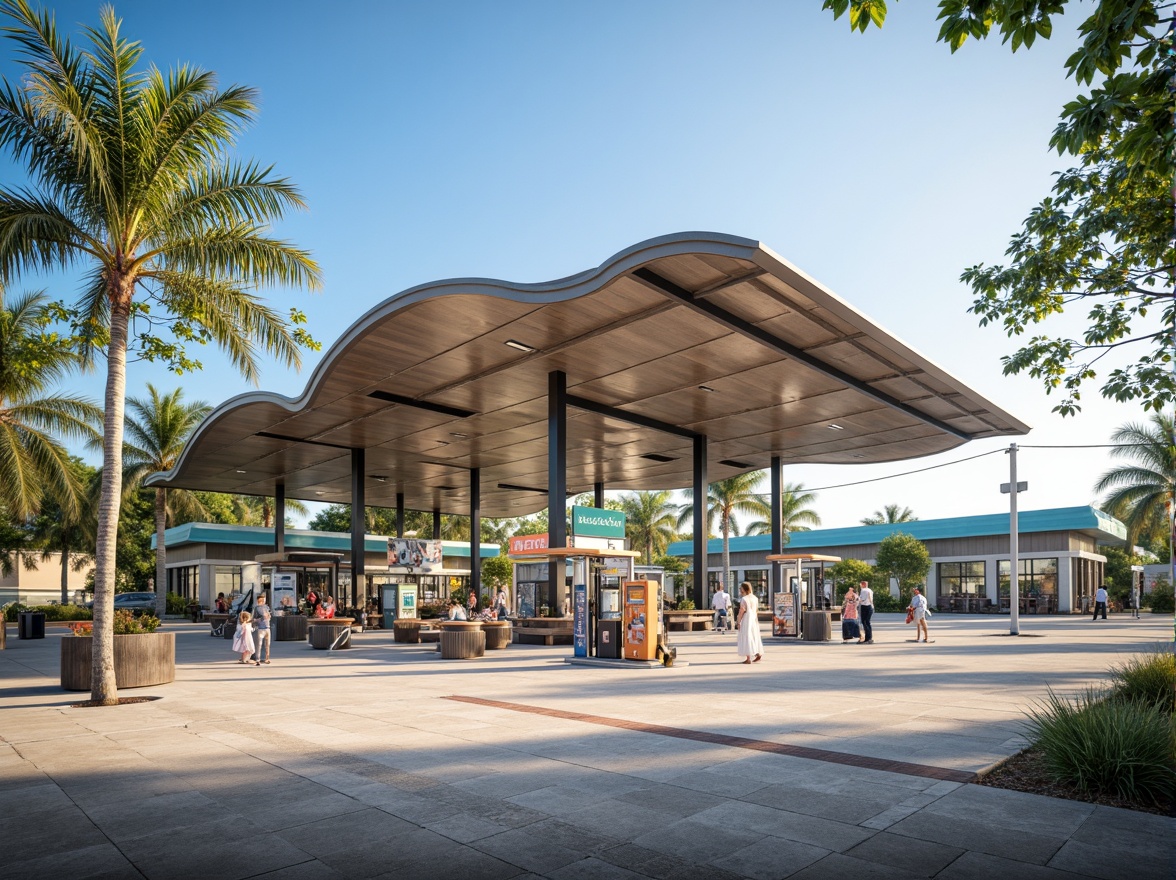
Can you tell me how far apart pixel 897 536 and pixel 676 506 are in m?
20.0

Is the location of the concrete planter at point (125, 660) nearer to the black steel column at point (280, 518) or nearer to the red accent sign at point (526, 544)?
the red accent sign at point (526, 544)

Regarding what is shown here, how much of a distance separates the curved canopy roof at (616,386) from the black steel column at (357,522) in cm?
78

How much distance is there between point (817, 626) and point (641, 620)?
10120 mm

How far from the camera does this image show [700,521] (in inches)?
1216

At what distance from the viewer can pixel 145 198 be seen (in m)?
12.6

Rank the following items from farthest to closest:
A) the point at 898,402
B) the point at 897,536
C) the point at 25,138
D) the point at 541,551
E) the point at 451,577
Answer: the point at 451,577 < the point at 897,536 < the point at 898,402 < the point at 541,551 < the point at 25,138

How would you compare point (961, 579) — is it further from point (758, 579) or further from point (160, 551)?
point (160, 551)

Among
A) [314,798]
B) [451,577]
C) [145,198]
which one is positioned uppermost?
[145,198]

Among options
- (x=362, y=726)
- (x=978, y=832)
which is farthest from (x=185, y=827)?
(x=978, y=832)

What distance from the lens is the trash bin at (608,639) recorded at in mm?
17906

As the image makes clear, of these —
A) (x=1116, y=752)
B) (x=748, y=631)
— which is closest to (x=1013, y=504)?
(x=748, y=631)

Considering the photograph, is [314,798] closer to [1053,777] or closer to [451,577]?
[1053,777]

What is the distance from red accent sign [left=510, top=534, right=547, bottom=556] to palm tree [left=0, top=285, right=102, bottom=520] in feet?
42.7

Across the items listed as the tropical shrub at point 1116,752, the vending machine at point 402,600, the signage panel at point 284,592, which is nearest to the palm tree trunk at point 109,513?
the tropical shrub at point 1116,752
